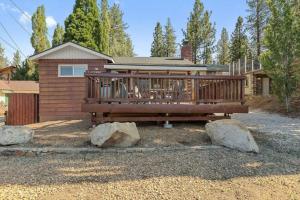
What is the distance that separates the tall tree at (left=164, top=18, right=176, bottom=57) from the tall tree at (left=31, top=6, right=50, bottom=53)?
66.2ft

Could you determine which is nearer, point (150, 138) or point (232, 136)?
point (232, 136)

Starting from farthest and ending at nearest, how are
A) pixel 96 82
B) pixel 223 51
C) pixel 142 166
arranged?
pixel 223 51
pixel 96 82
pixel 142 166

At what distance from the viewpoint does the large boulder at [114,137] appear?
628 cm

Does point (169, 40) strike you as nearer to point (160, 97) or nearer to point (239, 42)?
point (239, 42)

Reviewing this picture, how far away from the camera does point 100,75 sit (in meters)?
8.09

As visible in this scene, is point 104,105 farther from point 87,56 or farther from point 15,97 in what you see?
point 15,97

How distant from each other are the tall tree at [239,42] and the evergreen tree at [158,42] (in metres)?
13.1

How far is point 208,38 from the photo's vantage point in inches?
1587

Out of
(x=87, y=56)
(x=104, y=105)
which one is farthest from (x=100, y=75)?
(x=87, y=56)

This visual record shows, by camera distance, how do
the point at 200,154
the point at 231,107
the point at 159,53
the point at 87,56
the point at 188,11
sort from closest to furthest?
the point at 200,154
the point at 231,107
the point at 87,56
the point at 188,11
the point at 159,53

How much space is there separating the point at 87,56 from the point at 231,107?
22.1 feet

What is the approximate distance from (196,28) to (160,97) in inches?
1281

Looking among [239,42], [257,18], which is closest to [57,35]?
[239,42]

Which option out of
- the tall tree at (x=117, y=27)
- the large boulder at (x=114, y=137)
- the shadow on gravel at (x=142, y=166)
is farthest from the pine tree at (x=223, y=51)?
the shadow on gravel at (x=142, y=166)
